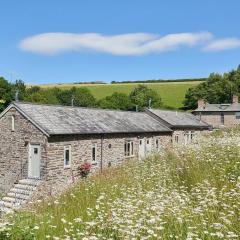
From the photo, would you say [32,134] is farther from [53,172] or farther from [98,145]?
[98,145]

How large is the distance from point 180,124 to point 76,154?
18078mm

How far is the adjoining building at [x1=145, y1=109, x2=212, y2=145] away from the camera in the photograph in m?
39.1

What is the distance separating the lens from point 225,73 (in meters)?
96.9

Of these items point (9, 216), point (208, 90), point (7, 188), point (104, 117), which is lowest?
point (7, 188)

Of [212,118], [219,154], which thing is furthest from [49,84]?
[219,154]

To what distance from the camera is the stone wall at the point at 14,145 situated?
23844mm

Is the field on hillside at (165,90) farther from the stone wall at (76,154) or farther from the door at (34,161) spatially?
the door at (34,161)

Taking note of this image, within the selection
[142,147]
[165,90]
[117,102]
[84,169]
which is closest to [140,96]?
[117,102]

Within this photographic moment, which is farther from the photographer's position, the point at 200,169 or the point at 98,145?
the point at 98,145

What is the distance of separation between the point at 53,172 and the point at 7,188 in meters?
3.62

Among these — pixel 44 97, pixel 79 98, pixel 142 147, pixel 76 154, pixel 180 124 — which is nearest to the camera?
pixel 76 154

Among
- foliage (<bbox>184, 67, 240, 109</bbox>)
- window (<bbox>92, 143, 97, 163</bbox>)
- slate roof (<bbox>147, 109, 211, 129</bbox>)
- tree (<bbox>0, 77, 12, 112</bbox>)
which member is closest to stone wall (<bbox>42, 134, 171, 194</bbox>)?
window (<bbox>92, 143, 97, 163</bbox>)

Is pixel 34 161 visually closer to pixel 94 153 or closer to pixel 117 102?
pixel 94 153

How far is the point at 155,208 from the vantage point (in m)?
7.27
